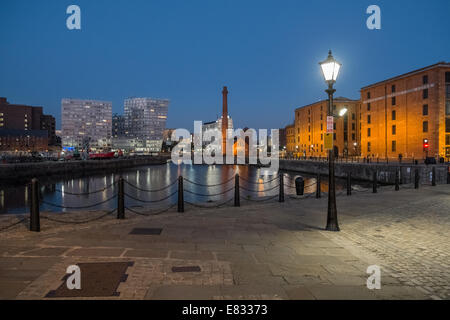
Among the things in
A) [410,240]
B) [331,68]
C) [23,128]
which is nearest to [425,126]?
[331,68]

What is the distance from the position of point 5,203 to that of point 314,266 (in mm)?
25036

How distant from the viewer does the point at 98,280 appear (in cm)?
503

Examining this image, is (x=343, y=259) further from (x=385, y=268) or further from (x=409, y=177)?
(x=409, y=177)

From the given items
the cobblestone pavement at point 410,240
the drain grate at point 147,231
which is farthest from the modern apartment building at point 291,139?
the drain grate at point 147,231

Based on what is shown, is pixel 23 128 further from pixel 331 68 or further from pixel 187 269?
pixel 187 269

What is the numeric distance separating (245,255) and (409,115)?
56.9m

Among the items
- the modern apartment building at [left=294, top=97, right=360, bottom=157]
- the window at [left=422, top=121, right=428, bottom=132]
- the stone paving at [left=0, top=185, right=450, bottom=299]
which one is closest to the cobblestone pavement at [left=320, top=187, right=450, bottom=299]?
the stone paving at [left=0, top=185, right=450, bottom=299]

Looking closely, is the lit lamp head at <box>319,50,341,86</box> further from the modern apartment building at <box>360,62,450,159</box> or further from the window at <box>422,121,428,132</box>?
the window at <box>422,121,428,132</box>

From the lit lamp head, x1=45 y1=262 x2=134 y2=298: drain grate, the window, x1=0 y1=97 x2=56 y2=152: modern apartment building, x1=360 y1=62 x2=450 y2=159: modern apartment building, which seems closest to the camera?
x1=45 y1=262 x2=134 y2=298: drain grate

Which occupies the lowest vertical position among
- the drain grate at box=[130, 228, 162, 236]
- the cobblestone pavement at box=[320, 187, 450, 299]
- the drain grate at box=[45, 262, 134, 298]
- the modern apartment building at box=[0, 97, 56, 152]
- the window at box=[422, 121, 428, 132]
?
the cobblestone pavement at box=[320, 187, 450, 299]

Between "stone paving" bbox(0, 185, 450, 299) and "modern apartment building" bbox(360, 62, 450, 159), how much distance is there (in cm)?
4256

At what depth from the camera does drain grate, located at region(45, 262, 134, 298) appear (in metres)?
4.55

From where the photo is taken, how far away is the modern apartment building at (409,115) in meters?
48.3

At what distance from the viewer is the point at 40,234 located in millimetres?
8070
